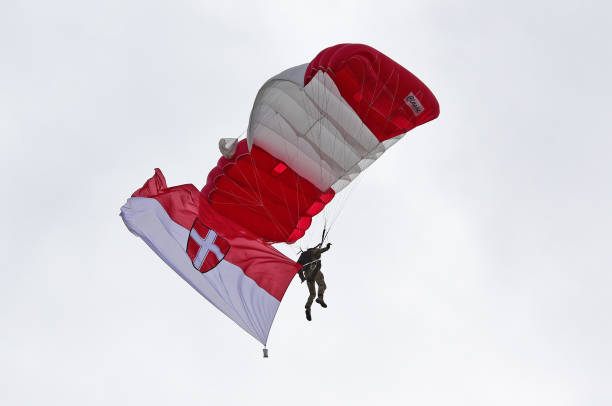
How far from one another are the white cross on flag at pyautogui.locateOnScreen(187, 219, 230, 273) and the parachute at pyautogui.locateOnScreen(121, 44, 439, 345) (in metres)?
0.02

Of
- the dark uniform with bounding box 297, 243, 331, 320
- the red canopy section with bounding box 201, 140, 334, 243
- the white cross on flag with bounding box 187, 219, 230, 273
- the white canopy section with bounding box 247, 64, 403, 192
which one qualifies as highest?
the white canopy section with bounding box 247, 64, 403, 192

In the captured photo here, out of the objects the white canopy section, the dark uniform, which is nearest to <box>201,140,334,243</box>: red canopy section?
the white canopy section

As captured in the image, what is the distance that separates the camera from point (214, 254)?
1374cm

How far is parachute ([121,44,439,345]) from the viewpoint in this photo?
13.2 meters

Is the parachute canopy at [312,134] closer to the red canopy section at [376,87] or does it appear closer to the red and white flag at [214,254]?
the red canopy section at [376,87]

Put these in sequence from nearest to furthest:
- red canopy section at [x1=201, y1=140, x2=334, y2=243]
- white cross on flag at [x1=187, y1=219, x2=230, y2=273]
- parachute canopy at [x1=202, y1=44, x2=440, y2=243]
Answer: parachute canopy at [x1=202, y1=44, x2=440, y2=243], white cross on flag at [x1=187, y1=219, x2=230, y2=273], red canopy section at [x1=201, y1=140, x2=334, y2=243]

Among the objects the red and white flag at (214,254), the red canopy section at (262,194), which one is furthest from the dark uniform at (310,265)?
the red canopy section at (262,194)

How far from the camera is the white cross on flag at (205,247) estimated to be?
44.8 feet

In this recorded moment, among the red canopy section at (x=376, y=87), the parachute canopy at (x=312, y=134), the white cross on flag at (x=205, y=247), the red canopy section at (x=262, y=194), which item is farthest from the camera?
the red canopy section at (x=262, y=194)

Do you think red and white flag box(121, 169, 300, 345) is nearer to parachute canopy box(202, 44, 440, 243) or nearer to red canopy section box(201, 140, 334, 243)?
red canopy section box(201, 140, 334, 243)

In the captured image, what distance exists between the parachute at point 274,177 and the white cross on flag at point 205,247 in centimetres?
2

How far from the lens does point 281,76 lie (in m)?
13.2

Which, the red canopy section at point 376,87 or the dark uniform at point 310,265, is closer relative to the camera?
the red canopy section at point 376,87

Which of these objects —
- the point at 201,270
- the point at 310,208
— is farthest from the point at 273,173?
the point at 201,270
